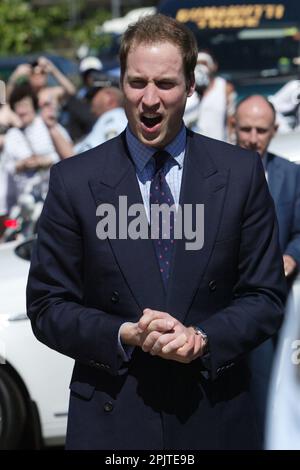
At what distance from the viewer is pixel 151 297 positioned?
2.85 metres

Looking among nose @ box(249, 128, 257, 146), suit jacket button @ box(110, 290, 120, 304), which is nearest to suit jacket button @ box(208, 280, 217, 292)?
suit jacket button @ box(110, 290, 120, 304)

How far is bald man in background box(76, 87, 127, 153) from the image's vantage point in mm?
7027

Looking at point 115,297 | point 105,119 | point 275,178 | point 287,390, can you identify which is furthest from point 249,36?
point 115,297

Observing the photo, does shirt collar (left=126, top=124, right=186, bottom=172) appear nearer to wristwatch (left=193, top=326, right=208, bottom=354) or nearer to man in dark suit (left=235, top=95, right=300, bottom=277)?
wristwatch (left=193, top=326, right=208, bottom=354)

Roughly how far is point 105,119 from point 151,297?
4.58 meters

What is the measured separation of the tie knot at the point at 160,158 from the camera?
115 inches

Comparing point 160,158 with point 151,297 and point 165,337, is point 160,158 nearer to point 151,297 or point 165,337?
point 151,297

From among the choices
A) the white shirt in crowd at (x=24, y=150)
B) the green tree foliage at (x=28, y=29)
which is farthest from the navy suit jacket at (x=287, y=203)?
the green tree foliage at (x=28, y=29)

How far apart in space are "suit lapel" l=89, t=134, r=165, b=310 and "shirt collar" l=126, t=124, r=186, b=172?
54mm

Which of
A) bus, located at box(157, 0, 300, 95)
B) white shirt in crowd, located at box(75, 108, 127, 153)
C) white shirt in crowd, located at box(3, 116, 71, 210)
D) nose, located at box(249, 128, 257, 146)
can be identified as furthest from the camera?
bus, located at box(157, 0, 300, 95)

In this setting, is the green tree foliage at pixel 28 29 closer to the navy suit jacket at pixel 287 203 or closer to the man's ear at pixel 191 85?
the navy suit jacket at pixel 287 203

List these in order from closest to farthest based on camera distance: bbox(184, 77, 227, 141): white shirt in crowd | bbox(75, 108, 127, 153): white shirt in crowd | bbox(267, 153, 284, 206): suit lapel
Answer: bbox(267, 153, 284, 206): suit lapel < bbox(75, 108, 127, 153): white shirt in crowd < bbox(184, 77, 227, 141): white shirt in crowd

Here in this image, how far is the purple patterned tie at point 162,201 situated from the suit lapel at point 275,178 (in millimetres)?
1848

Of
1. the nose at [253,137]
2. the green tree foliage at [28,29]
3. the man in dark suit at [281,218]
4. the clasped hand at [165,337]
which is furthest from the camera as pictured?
the green tree foliage at [28,29]
